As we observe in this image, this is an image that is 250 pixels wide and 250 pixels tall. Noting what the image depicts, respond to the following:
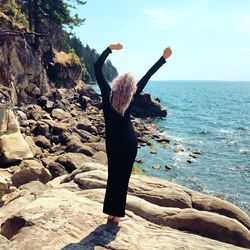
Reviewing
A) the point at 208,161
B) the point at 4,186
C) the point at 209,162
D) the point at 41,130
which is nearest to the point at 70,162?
the point at 4,186

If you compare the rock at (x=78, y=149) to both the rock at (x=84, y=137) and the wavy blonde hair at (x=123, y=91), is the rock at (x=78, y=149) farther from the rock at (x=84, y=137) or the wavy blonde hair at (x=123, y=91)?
the wavy blonde hair at (x=123, y=91)

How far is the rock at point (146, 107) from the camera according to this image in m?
52.9

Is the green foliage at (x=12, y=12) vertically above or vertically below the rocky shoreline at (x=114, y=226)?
above

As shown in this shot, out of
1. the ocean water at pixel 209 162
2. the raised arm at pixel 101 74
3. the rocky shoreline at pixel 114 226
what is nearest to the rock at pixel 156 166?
the ocean water at pixel 209 162

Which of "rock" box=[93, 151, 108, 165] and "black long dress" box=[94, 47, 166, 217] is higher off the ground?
"black long dress" box=[94, 47, 166, 217]

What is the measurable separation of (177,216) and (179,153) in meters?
24.0

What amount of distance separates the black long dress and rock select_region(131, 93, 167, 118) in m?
46.3

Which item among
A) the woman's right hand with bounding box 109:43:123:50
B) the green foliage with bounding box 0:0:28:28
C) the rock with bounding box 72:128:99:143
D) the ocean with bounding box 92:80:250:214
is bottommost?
the ocean with bounding box 92:80:250:214

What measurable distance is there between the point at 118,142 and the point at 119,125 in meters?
0.27

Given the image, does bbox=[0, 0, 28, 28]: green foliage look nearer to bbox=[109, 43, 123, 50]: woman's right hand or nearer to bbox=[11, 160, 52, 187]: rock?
bbox=[11, 160, 52, 187]: rock

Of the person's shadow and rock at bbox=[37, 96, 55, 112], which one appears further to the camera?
rock at bbox=[37, 96, 55, 112]

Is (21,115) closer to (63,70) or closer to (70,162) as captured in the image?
(70,162)

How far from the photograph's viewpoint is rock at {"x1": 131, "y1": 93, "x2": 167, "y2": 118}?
5291 centimetres

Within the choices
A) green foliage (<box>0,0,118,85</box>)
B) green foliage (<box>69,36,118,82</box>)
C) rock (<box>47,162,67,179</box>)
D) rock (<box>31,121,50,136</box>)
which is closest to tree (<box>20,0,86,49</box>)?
green foliage (<box>0,0,118,85</box>)
